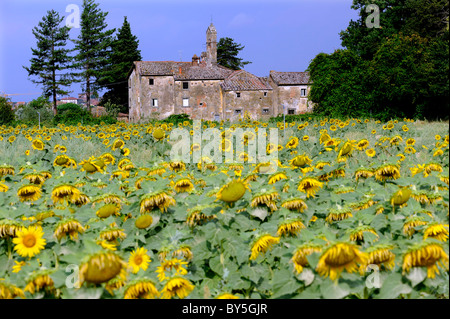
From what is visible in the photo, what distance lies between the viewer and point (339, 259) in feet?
5.68

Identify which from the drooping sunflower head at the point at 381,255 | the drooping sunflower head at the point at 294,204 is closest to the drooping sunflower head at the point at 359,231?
the drooping sunflower head at the point at 381,255

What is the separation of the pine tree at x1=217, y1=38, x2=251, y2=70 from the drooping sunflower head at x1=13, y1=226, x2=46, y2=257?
186ft

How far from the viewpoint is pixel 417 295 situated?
1926mm

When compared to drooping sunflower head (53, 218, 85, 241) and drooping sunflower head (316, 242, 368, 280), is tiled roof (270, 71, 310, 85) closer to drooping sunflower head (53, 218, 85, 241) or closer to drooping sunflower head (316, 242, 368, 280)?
drooping sunflower head (53, 218, 85, 241)

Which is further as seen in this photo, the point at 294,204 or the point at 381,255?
the point at 294,204

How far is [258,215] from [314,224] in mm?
466

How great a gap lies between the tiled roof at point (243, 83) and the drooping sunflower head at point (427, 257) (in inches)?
1652

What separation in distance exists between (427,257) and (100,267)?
50.9 inches

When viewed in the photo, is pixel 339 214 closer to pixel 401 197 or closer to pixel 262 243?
pixel 401 197

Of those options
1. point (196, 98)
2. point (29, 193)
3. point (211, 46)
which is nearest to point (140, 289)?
point (29, 193)

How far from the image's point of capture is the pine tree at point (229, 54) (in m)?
57.4

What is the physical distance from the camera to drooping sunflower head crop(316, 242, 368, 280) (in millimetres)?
1705

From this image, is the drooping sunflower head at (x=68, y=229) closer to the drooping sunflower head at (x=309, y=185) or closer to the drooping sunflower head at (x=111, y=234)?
the drooping sunflower head at (x=111, y=234)

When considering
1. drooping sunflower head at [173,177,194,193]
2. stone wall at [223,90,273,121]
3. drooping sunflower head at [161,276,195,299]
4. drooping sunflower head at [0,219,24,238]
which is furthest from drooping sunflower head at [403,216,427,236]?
stone wall at [223,90,273,121]
